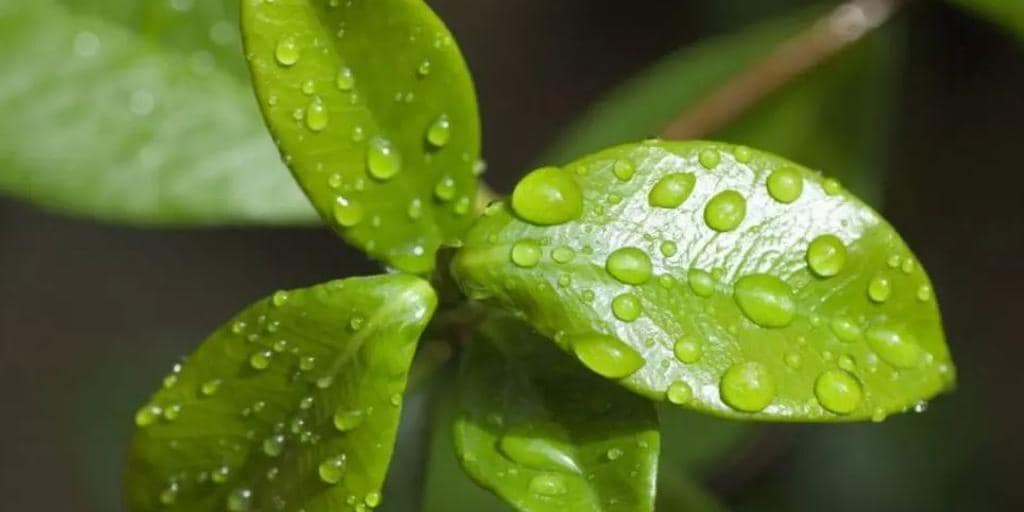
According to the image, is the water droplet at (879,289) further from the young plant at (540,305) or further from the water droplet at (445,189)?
the water droplet at (445,189)

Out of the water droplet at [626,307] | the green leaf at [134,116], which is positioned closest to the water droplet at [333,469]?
the water droplet at [626,307]

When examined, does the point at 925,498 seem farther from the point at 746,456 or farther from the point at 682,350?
the point at 682,350

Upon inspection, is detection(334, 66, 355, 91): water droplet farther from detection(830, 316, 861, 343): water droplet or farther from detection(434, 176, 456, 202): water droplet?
detection(830, 316, 861, 343): water droplet

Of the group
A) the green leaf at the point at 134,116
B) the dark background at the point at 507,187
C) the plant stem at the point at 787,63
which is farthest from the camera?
the dark background at the point at 507,187

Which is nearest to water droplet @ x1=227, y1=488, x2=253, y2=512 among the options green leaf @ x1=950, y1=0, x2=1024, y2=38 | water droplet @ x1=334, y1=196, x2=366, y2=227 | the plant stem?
water droplet @ x1=334, y1=196, x2=366, y2=227

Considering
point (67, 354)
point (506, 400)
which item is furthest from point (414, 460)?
point (67, 354)

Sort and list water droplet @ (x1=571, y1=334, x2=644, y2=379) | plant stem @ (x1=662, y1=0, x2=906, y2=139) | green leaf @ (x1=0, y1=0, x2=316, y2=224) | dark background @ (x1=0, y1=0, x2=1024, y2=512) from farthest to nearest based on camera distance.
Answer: dark background @ (x1=0, y1=0, x2=1024, y2=512)
plant stem @ (x1=662, y1=0, x2=906, y2=139)
green leaf @ (x1=0, y1=0, x2=316, y2=224)
water droplet @ (x1=571, y1=334, x2=644, y2=379)

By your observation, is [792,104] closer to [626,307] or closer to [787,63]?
[787,63]
